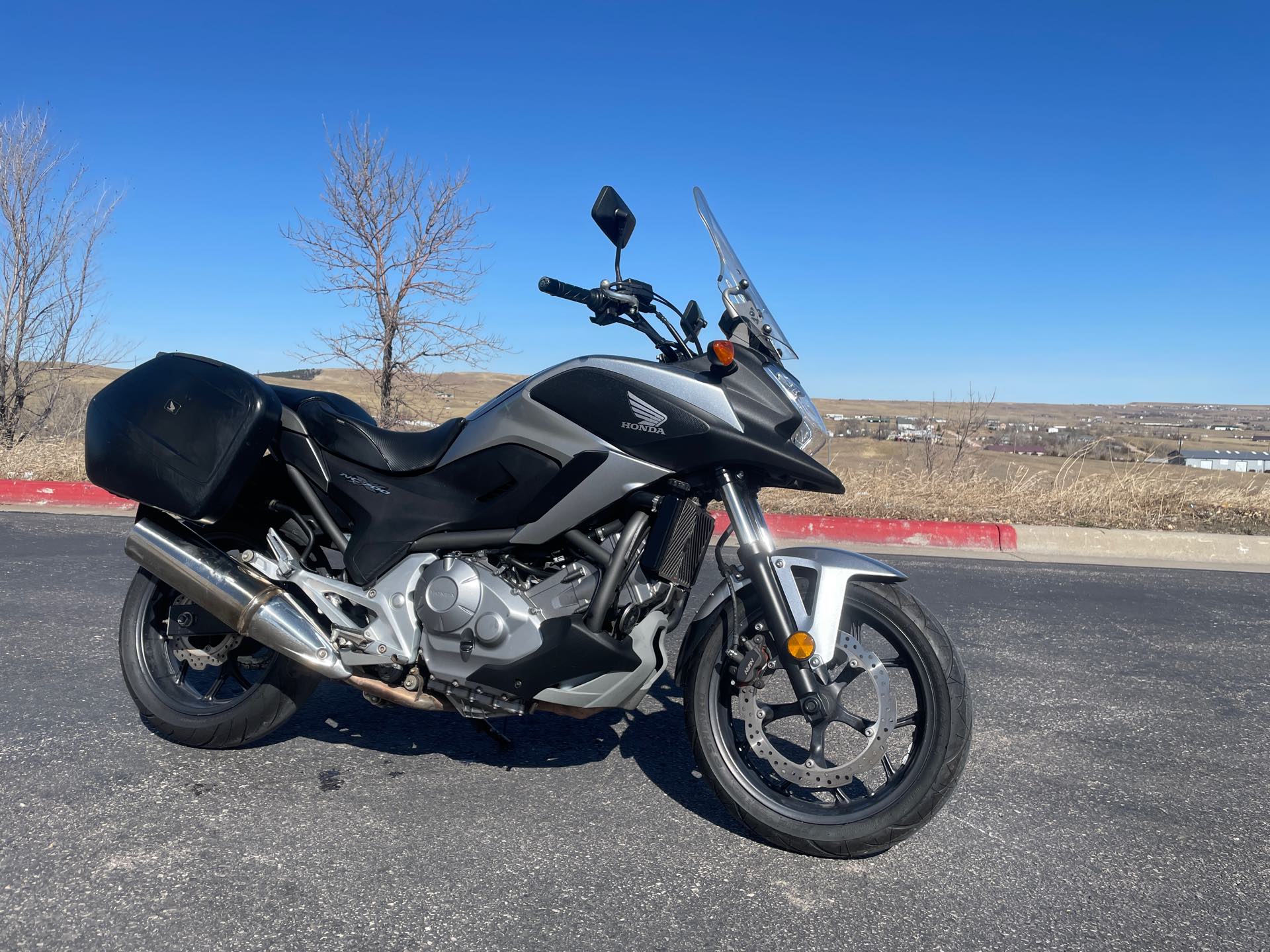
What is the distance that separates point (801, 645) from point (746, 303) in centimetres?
106

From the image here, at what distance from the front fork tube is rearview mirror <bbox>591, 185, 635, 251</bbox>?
0.78 m

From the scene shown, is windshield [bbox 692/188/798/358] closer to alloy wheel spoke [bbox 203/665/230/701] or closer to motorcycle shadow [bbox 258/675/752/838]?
motorcycle shadow [bbox 258/675/752/838]

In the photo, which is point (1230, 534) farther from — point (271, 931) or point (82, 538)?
point (82, 538)

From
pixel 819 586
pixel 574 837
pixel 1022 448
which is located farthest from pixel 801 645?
pixel 1022 448

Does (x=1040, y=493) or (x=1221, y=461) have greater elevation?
(x=1221, y=461)

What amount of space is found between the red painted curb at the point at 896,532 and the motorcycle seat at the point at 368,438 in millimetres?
5360

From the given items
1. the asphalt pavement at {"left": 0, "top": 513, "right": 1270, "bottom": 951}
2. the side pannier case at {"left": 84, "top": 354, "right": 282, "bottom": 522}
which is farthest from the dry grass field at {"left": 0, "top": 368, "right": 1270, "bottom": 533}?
the side pannier case at {"left": 84, "top": 354, "right": 282, "bottom": 522}

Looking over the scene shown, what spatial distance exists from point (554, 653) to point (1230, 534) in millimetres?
8037

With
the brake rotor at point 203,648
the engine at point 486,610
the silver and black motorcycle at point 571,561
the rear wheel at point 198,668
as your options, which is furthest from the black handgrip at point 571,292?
the brake rotor at point 203,648

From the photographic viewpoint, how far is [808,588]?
2.77 metres

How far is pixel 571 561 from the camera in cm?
299

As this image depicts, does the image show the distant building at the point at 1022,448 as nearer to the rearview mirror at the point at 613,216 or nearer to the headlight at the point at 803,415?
the headlight at the point at 803,415

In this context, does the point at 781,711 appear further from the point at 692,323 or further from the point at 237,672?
the point at 237,672

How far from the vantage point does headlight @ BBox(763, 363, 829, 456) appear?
2.79 meters
